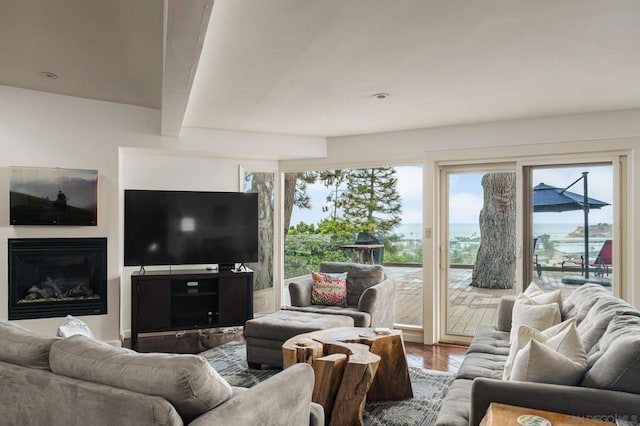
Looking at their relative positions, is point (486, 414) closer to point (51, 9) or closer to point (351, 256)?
point (51, 9)

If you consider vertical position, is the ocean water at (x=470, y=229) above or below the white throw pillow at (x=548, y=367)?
above

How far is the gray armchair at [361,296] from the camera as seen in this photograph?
452cm

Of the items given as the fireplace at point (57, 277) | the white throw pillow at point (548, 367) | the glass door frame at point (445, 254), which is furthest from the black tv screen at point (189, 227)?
the white throw pillow at point (548, 367)

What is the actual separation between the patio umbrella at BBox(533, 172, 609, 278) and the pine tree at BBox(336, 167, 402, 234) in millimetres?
1524

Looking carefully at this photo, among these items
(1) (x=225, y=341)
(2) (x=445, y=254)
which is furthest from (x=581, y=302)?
(1) (x=225, y=341)

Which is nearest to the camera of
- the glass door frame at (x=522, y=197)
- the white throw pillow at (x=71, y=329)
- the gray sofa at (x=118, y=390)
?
the gray sofa at (x=118, y=390)

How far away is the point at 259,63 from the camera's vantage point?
3.19 m

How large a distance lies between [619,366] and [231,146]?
448 cm

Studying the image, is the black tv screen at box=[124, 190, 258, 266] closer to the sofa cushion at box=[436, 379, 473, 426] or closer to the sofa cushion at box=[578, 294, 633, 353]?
the sofa cushion at box=[436, 379, 473, 426]

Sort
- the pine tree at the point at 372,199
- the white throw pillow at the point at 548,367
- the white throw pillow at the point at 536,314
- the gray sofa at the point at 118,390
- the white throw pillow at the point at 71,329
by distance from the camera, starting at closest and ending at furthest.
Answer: the gray sofa at the point at 118,390
the white throw pillow at the point at 548,367
the white throw pillow at the point at 71,329
the white throw pillow at the point at 536,314
the pine tree at the point at 372,199

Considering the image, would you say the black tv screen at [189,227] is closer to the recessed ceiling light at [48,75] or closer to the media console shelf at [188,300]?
the media console shelf at [188,300]

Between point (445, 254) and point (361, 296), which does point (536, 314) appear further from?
point (445, 254)

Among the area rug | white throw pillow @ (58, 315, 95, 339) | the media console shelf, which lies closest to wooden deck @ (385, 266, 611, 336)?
the area rug

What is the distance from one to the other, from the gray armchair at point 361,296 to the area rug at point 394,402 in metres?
0.64
